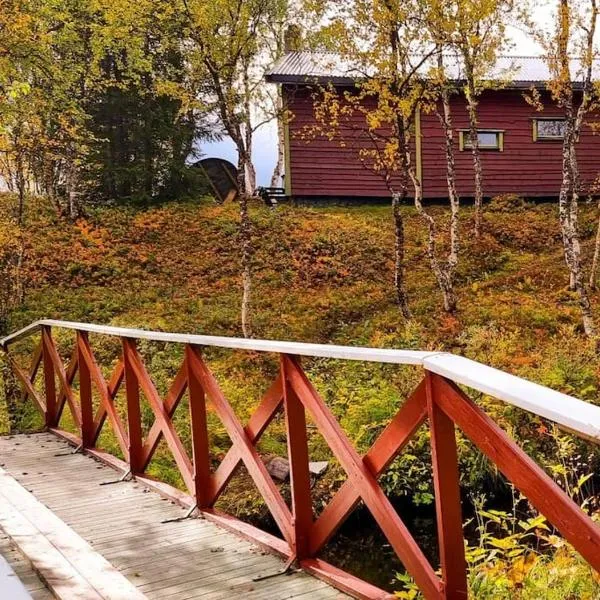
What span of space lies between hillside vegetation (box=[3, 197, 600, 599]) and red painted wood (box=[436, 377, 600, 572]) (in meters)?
1.85

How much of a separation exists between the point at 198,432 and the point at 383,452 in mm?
2011

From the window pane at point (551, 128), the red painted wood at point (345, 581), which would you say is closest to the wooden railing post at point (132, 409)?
the red painted wood at point (345, 581)

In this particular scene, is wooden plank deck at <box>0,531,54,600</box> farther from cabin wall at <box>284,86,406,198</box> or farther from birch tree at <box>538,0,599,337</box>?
cabin wall at <box>284,86,406,198</box>

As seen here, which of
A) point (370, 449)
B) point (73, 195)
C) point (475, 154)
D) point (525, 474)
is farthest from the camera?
point (73, 195)

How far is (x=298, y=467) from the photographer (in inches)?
138

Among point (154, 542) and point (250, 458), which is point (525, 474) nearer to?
point (250, 458)

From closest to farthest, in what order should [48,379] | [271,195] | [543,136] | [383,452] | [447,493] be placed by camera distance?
[447,493] < [383,452] < [48,379] < [271,195] < [543,136]

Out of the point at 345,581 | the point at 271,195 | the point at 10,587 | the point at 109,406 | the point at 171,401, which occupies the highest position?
the point at 271,195

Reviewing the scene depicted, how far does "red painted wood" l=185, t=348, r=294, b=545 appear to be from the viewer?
3632 mm

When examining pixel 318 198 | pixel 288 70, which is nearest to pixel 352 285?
pixel 318 198

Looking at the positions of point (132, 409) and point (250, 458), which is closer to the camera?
point (250, 458)

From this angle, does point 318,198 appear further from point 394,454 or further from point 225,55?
point 394,454

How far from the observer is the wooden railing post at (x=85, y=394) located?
6.45m

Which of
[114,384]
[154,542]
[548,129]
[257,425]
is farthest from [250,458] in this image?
[548,129]
